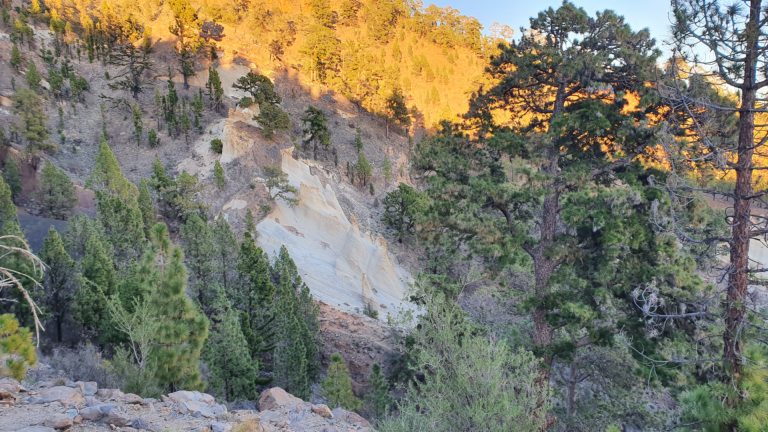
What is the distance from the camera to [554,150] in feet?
34.2

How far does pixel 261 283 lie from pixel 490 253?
12837 mm

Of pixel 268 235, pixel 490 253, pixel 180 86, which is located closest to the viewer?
pixel 490 253

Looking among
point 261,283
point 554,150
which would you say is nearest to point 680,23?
point 554,150

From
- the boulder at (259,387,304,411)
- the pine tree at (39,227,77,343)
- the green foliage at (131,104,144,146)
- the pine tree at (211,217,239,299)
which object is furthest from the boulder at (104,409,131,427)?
the green foliage at (131,104,144,146)

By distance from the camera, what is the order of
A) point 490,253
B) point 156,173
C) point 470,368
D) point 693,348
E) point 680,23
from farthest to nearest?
point 156,173
point 490,253
point 693,348
point 470,368
point 680,23

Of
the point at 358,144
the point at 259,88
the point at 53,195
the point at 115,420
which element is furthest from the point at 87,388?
the point at 358,144

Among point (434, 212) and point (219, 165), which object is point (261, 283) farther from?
point (219, 165)

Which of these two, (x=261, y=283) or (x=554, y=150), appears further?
(x=261, y=283)

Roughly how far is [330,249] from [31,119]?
22.4 meters

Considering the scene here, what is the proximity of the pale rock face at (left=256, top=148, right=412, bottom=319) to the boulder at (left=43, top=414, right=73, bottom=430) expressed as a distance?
19.1 meters

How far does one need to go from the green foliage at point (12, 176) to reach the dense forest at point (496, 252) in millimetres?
135

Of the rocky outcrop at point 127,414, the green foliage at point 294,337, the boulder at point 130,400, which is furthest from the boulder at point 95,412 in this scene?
the green foliage at point 294,337

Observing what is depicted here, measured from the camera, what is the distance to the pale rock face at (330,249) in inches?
1054

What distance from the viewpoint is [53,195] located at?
26078 millimetres
